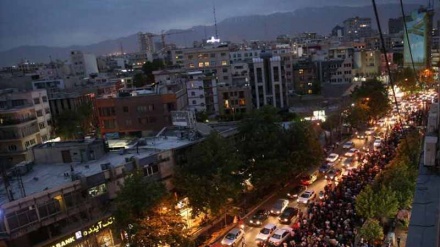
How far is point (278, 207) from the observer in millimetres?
23141

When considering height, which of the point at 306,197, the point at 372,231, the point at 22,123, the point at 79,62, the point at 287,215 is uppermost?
the point at 79,62

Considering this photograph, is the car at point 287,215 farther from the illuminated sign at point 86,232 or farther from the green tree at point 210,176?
the illuminated sign at point 86,232

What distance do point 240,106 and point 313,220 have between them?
3360 cm

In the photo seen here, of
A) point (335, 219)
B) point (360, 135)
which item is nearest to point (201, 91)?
point (360, 135)

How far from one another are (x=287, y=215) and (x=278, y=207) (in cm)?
146

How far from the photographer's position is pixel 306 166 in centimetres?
2662

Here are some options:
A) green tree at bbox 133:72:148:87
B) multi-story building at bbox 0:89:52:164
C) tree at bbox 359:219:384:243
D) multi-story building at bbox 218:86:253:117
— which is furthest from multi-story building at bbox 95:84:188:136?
green tree at bbox 133:72:148:87

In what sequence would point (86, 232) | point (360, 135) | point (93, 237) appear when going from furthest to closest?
1. point (360, 135)
2. point (93, 237)
3. point (86, 232)

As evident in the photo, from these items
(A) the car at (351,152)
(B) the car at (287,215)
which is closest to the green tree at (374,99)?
(A) the car at (351,152)

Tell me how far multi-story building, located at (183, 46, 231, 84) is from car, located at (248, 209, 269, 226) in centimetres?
4484

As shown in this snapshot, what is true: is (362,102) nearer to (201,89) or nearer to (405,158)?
(201,89)

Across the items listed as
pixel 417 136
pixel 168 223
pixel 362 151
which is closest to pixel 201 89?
pixel 362 151

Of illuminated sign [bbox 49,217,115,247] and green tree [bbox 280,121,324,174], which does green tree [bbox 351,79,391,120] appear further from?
illuminated sign [bbox 49,217,115,247]

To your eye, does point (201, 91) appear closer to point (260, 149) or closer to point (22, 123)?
point (22, 123)
